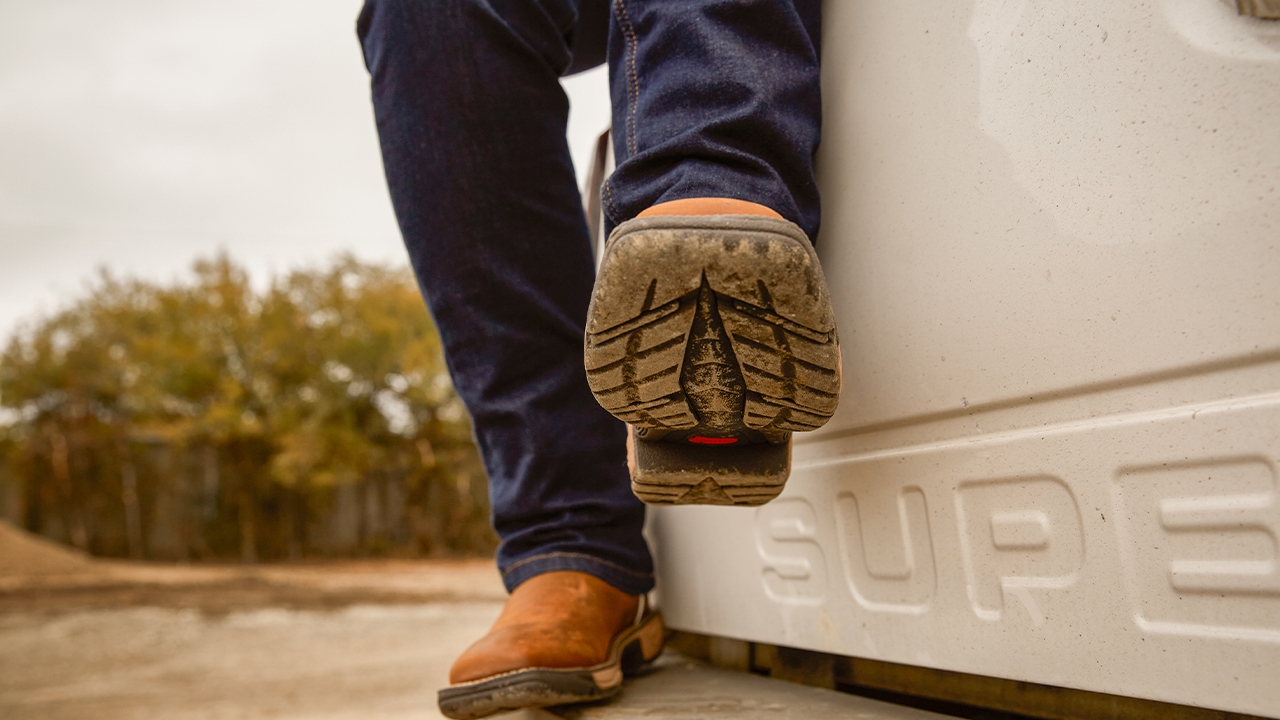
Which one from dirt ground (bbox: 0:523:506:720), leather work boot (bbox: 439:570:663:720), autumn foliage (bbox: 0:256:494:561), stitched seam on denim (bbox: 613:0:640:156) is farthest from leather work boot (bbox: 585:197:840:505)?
autumn foliage (bbox: 0:256:494:561)

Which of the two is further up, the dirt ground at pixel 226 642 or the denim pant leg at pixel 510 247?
the denim pant leg at pixel 510 247

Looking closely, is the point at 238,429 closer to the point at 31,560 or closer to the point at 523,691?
the point at 31,560

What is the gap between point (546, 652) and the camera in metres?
0.63

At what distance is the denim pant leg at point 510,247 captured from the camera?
713mm

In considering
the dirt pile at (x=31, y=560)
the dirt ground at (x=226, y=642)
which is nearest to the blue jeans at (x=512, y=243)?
the dirt ground at (x=226, y=642)

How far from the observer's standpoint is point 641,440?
1.82 feet

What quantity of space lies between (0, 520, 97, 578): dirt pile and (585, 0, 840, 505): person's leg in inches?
373

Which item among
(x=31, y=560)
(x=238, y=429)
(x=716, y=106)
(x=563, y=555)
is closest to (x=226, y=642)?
(x=563, y=555)

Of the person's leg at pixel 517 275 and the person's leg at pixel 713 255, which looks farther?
the person's leg at pixel 517 275

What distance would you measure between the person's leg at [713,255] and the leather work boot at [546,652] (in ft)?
0.57

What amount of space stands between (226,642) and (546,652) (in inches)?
152

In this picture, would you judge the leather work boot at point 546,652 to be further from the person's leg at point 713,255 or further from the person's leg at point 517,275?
the person's leg at point 713,255

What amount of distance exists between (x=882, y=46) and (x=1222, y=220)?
30 cm

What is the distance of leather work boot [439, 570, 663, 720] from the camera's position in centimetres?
61
